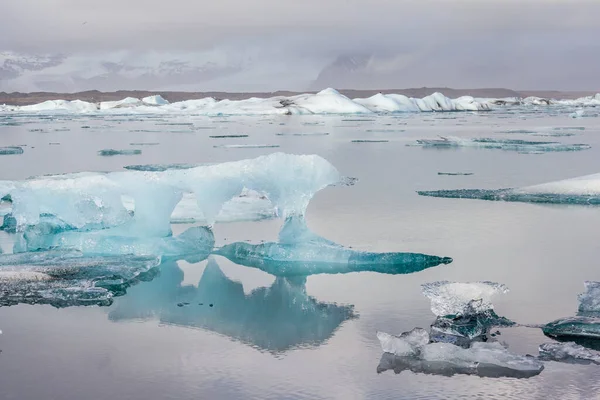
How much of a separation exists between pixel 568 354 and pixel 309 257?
2.31m

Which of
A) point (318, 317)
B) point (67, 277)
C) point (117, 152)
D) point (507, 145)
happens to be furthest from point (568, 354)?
point (507, 145)

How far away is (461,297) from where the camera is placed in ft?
14.0

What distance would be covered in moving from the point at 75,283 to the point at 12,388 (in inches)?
61.5

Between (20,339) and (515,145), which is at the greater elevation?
(515,145)

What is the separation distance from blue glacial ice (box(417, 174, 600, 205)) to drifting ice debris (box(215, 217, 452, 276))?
3.02 m

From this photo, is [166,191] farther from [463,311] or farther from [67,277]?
[463,311]

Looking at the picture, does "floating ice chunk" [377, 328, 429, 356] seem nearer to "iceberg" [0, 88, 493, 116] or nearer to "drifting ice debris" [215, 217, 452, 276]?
"drifting ice debris" [215, 217, 452, 276]

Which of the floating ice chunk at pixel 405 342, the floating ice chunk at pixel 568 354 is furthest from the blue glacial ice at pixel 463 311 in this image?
the floating ice chunk at pixel 568 354

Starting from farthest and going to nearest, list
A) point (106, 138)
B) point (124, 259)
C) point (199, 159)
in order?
point (106, 138) → point (199, 159) → point (124, 259)

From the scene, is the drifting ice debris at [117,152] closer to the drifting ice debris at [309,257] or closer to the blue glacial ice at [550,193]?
the blue glacial ice at [550,193]

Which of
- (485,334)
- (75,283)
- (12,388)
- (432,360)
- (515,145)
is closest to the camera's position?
(12,388)

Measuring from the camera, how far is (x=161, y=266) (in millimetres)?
5711

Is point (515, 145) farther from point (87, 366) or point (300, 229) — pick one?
point (87, 366)

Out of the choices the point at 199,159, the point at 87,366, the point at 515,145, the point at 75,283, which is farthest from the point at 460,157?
the point at 87,366
